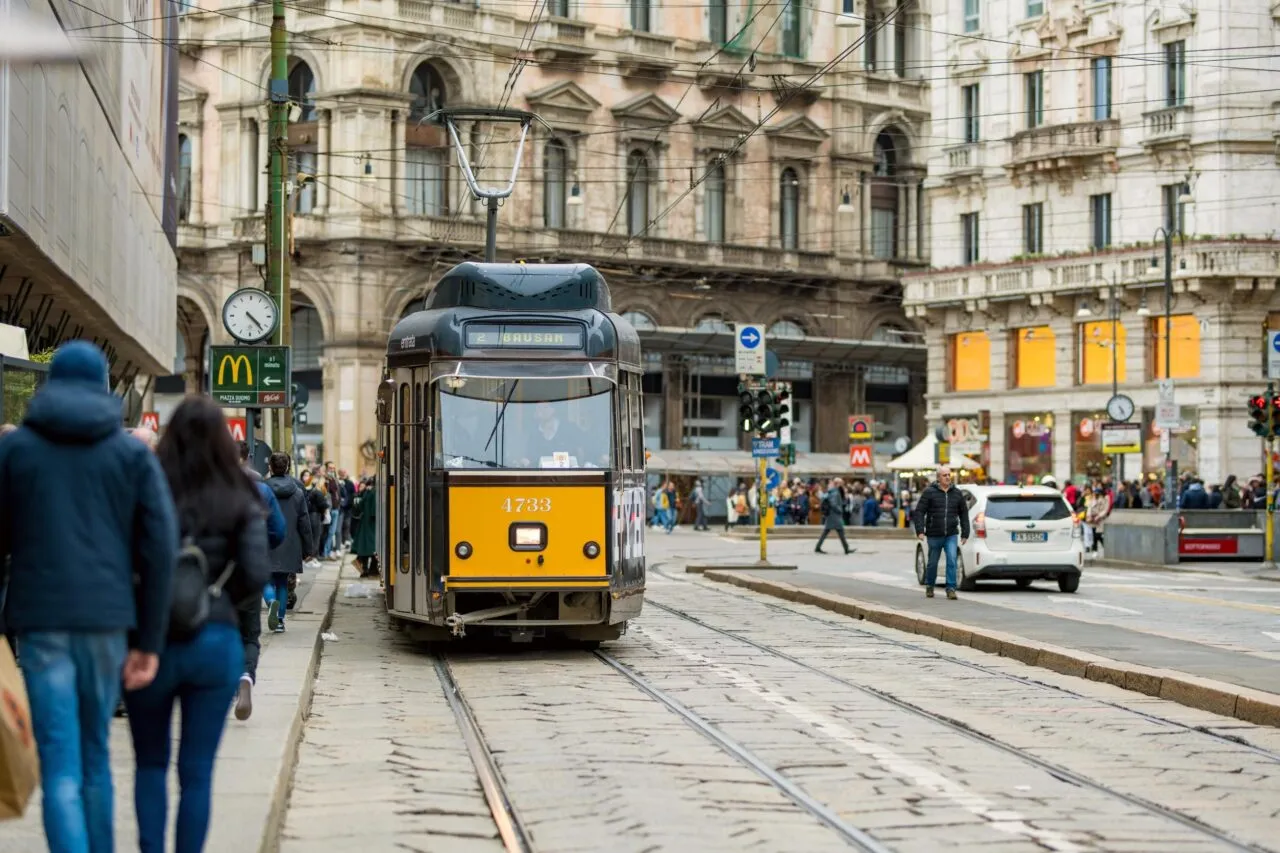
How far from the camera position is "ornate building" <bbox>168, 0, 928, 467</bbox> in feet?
200

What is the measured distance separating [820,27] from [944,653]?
54.3 m

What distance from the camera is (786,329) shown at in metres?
69.7

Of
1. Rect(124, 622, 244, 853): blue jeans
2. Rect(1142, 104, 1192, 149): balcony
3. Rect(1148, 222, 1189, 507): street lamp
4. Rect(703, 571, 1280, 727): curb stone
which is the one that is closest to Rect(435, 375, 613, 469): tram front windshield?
Rect(703, 571, 1280, 727): curb stone

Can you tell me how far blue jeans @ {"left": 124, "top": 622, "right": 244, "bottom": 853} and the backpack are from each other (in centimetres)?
7

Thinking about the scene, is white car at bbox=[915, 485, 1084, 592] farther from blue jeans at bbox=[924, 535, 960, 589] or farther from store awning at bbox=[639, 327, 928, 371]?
store awning at bbox=[639, 327, 928, 371]

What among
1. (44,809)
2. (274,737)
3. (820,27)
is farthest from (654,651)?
(820,27)

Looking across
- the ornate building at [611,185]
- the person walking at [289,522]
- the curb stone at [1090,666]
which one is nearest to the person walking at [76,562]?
the curb stone at [1090,666]

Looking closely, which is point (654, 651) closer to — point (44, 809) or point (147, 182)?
point (44, 809)

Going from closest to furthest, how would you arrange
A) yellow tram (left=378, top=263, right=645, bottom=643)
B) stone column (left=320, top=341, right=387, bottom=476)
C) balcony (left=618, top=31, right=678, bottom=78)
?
yellow tram (left=378, top=263, right=645, bottom=643) < stone column (left=320, top=341, right=387, bottom=476) < balcony (left=618, top=31, right=678, bottom=78)

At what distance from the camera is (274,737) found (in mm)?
11219

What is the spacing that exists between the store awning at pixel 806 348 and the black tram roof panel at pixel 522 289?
46104 mm

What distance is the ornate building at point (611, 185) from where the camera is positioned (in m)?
61.0

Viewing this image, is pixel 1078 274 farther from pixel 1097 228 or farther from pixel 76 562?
pixel 76 562

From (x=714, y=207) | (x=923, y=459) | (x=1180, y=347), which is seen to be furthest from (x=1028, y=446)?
(x=714, y=207)
